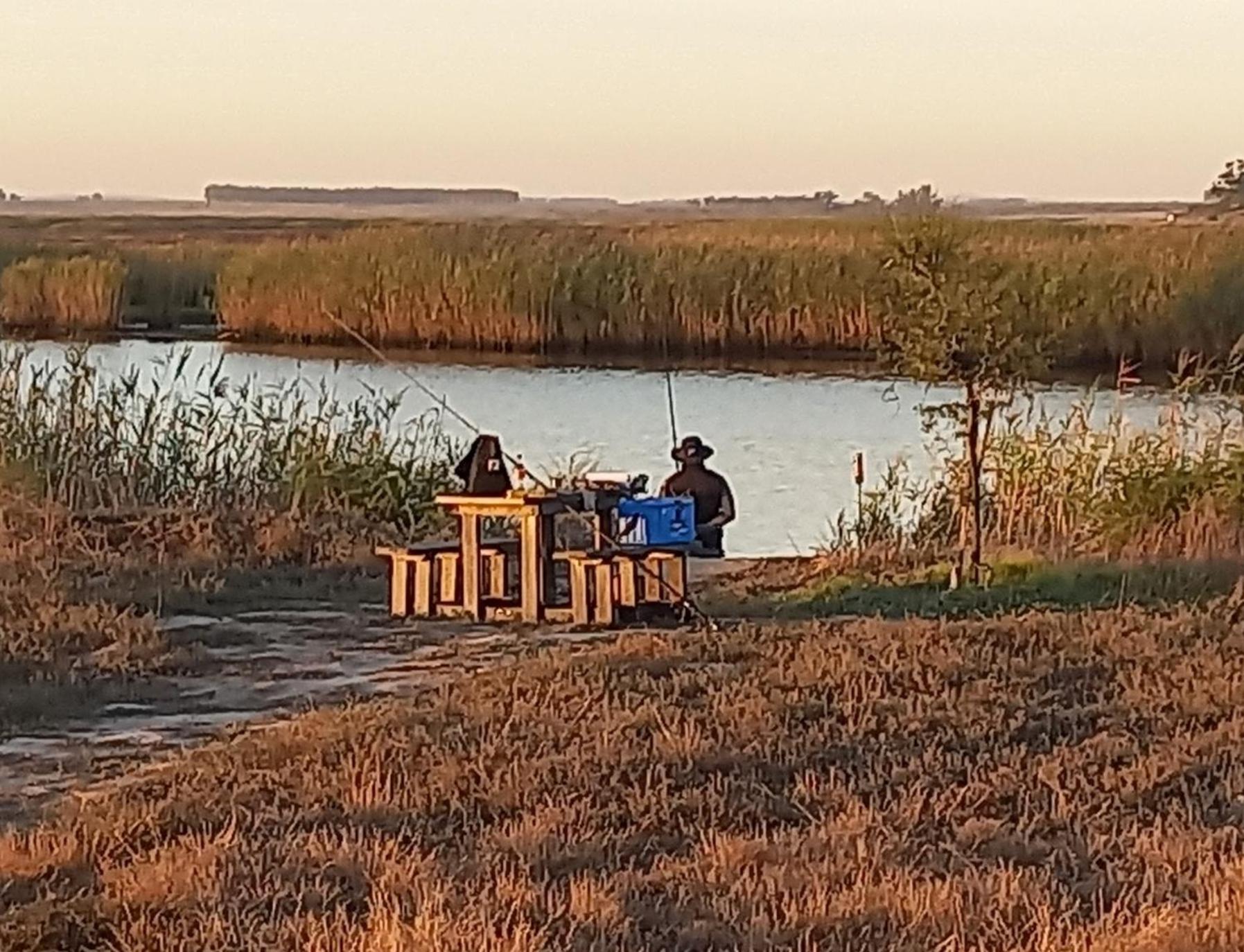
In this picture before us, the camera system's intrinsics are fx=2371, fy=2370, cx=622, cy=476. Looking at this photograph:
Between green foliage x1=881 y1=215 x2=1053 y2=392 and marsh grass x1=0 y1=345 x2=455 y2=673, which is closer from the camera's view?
marsh grass x1=0 y1=345 x2=455 y2=673

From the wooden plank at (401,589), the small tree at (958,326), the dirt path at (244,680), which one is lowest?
the dirt path at (244,680)

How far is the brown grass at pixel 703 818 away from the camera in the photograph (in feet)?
20.2

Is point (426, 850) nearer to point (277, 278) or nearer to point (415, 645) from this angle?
point (415, 645)

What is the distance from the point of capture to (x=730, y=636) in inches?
423

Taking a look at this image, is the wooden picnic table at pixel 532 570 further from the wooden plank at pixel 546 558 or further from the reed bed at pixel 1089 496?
the reed bed at pixel 1089 496

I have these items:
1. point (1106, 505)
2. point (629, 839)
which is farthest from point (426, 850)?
point (1106, 505)

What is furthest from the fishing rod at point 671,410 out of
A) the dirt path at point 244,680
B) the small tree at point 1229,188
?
the small tree at point 1229,188

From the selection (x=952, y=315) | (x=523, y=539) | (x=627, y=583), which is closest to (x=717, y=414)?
(x=952, y=315)

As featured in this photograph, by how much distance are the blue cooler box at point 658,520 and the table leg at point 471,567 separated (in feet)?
2.62

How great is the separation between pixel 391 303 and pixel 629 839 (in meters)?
27.1

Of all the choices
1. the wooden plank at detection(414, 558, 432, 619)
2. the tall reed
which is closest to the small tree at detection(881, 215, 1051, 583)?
the wooden plank at detection(414, 558, 432, 619)

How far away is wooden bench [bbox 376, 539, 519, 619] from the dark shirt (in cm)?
199

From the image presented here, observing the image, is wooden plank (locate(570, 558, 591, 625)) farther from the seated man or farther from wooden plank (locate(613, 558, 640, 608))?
the seated man

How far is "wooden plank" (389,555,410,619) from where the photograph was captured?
12164 millimetres
